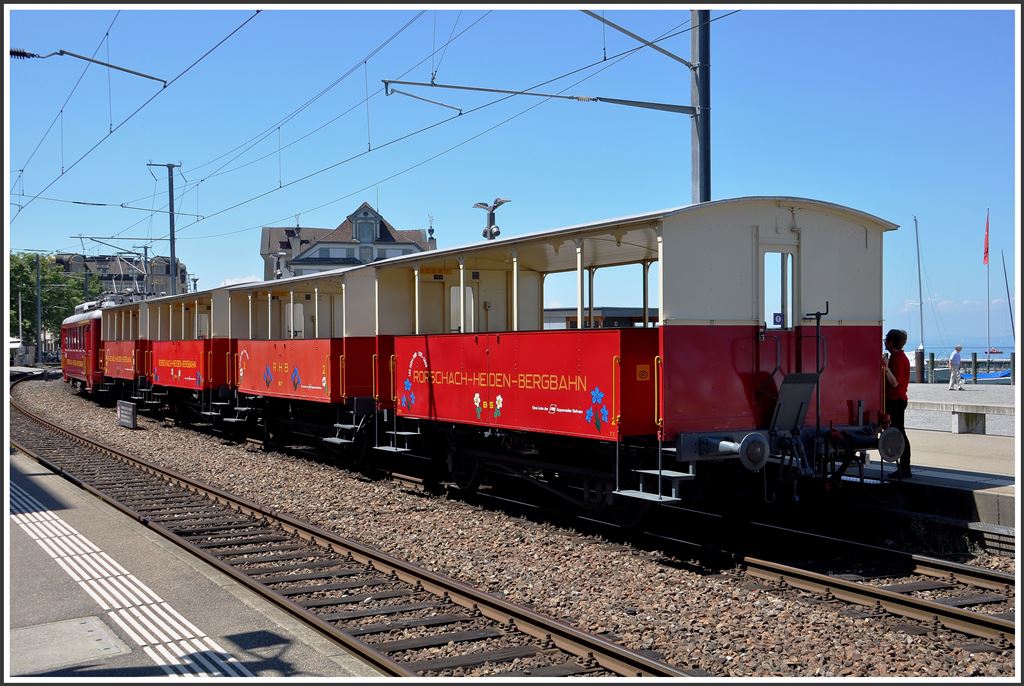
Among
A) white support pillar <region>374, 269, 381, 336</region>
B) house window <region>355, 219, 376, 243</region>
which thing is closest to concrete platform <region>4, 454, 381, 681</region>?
white support pillar <region>374, 269, 381, 336</region>

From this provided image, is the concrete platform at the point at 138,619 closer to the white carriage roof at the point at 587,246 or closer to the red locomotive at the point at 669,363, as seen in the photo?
the red locomotive at the point at 669,363

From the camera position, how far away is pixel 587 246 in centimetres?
1061

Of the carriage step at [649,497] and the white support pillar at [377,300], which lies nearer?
the carriage step at [649,497]

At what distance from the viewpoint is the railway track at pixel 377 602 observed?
608 cm

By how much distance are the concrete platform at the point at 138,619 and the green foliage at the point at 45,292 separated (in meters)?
59.4

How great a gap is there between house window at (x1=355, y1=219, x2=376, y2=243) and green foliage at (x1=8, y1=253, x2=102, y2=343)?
77.5 ft

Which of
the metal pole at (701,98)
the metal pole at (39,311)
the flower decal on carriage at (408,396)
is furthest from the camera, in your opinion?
the metal pole at (39,311)

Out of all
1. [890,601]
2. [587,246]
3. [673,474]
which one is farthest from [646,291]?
[890,601]

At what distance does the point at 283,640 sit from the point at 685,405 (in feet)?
14.2

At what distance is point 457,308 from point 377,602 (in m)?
7.08

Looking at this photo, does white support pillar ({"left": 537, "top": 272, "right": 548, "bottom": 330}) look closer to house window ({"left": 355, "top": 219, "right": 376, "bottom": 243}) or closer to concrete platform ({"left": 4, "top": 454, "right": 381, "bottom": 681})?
concrete platform ({"left": 4, "top": 454, "right": 381, "bottom": 681})

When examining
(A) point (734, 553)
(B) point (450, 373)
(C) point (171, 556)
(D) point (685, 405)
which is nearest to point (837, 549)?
(A) point (734, 553)

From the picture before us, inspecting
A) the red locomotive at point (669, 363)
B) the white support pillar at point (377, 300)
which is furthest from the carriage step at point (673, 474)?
the white support pillar at point (377, 300)

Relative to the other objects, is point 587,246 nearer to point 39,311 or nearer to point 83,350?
point 83,350
